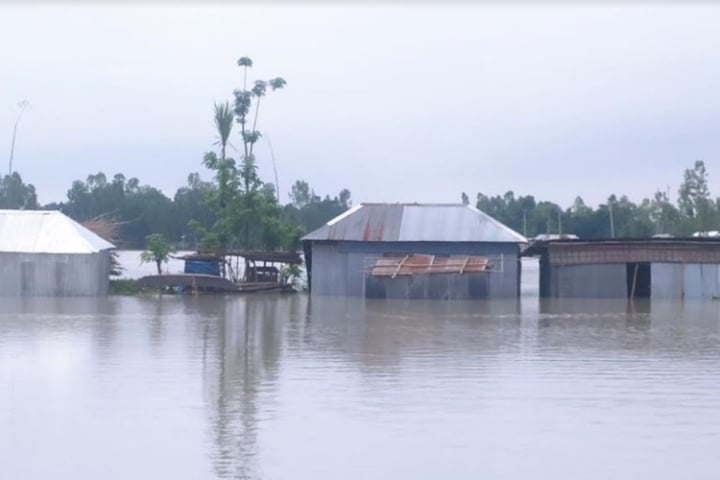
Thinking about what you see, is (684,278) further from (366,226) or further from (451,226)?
(366,226)

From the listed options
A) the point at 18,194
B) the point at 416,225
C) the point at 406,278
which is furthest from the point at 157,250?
the point at 18,194

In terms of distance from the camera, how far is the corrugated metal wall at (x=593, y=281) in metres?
37.7

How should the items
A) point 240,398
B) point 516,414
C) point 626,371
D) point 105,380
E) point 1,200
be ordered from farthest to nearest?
1. point 1,200
2. point 626,371
3. point 105,380
4. point 240,398
5. point 516,414

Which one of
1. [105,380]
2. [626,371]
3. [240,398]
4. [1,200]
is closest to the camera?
[240,398]

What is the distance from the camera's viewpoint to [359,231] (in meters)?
38.1

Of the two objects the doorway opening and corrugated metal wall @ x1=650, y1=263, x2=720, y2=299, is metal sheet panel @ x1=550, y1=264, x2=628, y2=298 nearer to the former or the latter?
the doorway opening

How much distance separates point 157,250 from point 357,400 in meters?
28.1

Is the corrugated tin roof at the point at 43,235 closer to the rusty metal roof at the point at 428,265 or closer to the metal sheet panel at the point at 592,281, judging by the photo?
the rusty metal roof at the point at 428,265

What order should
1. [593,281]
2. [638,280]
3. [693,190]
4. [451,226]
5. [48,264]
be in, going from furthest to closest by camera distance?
[693,190]
[638,280]
[451,226]
[593,281]
[48,264]

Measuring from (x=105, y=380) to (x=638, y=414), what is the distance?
291 inches

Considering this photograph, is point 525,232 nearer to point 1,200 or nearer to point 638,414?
point 1,200

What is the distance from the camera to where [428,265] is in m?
36.6

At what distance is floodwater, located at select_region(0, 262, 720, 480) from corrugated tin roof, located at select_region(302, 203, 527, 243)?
11.1 meters

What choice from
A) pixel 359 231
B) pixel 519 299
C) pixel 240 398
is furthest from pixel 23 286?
pixel 240 398
